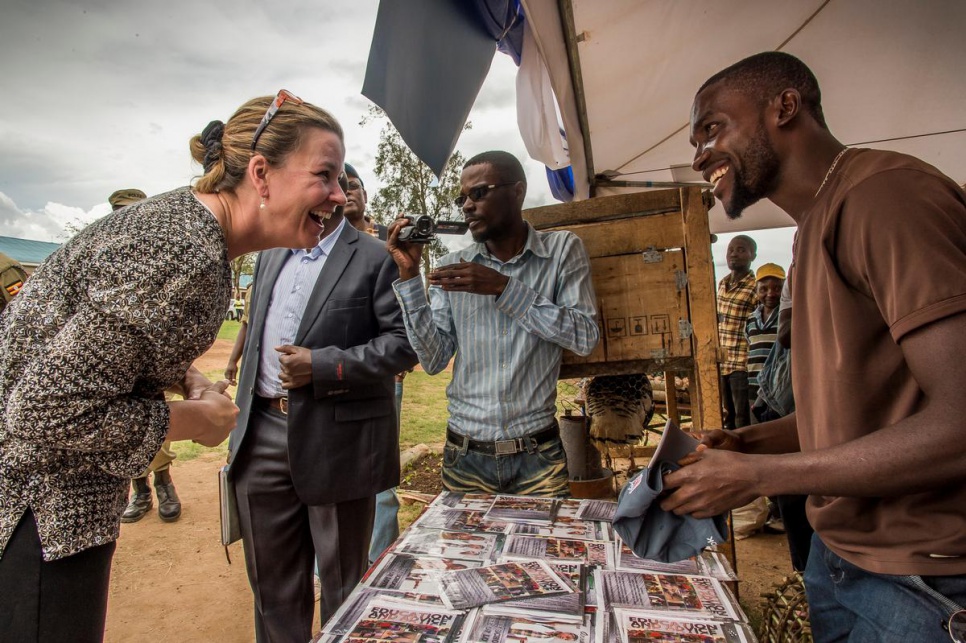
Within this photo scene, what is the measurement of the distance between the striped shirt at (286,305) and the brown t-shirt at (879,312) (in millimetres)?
1796

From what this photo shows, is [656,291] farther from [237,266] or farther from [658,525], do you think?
[237,266]

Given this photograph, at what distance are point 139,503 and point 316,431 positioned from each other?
3.22 metres

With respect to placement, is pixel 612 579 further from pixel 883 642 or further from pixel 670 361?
pixel 670 361

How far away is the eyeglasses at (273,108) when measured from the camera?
1391 millimetres

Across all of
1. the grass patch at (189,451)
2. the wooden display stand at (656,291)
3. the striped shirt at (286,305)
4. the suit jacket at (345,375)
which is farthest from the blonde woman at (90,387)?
the grass patch at (189,451)

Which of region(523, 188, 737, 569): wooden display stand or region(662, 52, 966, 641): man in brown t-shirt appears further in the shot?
region(523, 188, 737, 569): wooden display stand

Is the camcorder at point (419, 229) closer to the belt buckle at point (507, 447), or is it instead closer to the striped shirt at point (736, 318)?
the belt buckle at point (507, 447)

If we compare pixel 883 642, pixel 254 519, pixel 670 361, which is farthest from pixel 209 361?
pixel 883 642

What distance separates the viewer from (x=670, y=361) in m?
2.08

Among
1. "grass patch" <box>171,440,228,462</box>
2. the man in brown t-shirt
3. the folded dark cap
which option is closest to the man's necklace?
the man in brown t-shirt

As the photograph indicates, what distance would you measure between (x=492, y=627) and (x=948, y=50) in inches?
143

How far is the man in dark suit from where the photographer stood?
2041 millimetres

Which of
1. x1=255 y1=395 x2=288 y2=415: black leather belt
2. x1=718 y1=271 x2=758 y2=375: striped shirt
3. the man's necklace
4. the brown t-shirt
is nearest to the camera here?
the brown t-shirt

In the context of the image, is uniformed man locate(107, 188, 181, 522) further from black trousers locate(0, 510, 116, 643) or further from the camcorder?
black trousers locate(0, 510, 116, 643)
